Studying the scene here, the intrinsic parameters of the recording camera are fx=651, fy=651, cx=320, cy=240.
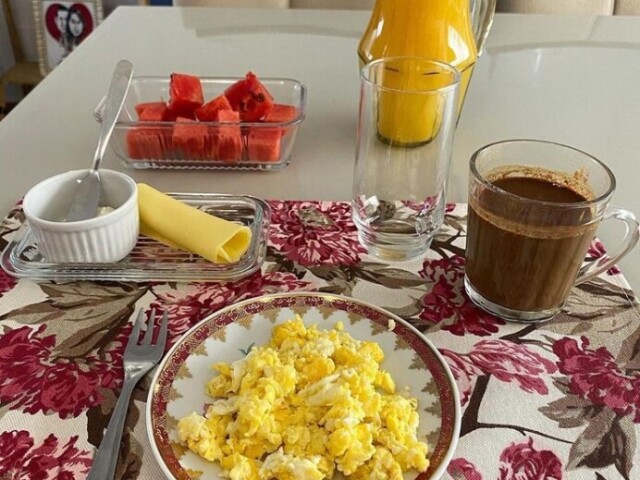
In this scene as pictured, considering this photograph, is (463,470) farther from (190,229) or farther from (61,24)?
(61,24)

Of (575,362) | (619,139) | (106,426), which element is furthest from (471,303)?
(619,139)

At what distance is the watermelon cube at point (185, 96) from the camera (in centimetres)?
94

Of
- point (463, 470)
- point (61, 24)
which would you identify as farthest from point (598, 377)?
point (61, 24)

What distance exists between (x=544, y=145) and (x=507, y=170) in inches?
2.1

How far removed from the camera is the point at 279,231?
82cm

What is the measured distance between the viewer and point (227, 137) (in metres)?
0.90

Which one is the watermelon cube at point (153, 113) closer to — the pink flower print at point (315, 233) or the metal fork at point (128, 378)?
the pink flower print at point (315, 233)

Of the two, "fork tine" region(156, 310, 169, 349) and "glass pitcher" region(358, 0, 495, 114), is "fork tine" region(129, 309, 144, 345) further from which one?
"glass pitcher" region(358, 0, 495, 114)

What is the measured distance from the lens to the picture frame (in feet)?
8.14

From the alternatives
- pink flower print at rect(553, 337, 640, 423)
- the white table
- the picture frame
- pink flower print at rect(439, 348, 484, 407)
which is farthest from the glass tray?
the picture frame

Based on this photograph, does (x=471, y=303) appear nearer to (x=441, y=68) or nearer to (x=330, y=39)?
(x=441, y=68)

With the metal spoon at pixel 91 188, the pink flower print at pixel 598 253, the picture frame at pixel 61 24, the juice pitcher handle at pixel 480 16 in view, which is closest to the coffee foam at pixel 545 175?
the pink flower print at pixel 598 253

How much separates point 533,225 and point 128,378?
41cm

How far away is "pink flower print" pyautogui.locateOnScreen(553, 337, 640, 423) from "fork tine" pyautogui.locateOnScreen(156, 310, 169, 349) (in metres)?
0.39
